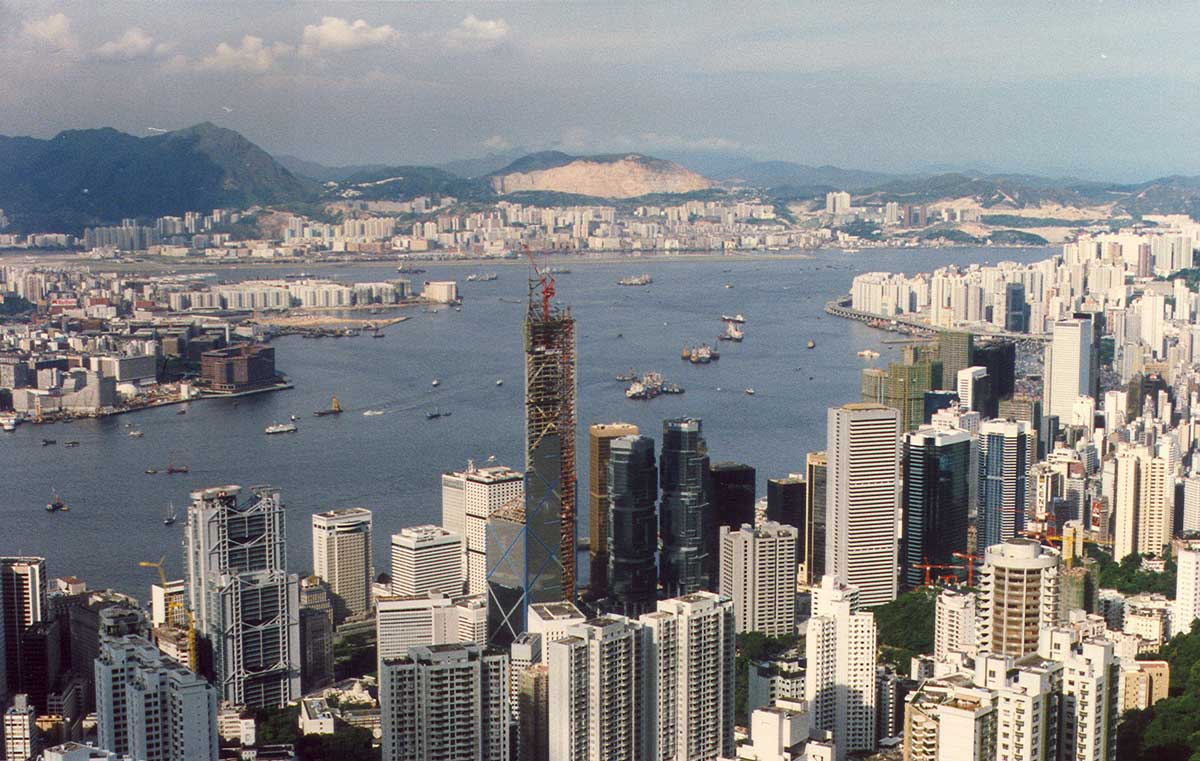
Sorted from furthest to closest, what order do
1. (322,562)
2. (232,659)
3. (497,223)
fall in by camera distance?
(497,223)
(322,562)
(232,659)

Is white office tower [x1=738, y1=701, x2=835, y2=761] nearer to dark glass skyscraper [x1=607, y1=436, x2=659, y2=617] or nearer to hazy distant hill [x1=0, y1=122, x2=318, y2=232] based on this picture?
dark glass skyscraper [x1=607, y1=436, x2=659, y2=617]

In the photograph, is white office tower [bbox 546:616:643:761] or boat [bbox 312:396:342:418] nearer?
→ white office tower [bbox 546:616:643:761]

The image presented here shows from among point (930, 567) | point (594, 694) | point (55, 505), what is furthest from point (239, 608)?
point (930, 567)

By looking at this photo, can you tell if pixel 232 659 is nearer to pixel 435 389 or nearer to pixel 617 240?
pixel 435 389

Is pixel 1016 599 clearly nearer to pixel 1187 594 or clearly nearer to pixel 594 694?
pixel 594 694

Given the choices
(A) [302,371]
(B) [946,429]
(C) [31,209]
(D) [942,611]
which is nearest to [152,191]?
(C) [31,209]

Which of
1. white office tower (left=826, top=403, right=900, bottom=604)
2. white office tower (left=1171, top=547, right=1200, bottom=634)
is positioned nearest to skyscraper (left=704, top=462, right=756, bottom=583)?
white office tower (left=826, top=403, right=900, bottom=604)
